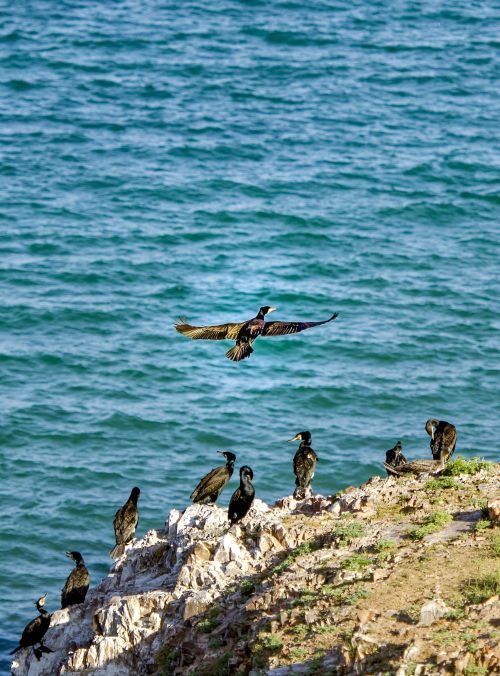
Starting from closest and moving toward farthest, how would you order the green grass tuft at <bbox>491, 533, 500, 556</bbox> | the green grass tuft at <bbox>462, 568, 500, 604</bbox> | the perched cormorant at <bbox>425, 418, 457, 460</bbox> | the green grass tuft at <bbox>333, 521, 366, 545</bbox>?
the green grass tuft at <bbox>462, 568, 500, 604</bbox>, the green grass tuft at <bbox>491, 533, 500, 556</bbox>, the green grass tuft at <bbox>333, 521, 366, 545</bbox>, the perched cormorant at <bbox>425, 418, 457, 460</bbox>

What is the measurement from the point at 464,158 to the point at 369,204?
19.8 ft

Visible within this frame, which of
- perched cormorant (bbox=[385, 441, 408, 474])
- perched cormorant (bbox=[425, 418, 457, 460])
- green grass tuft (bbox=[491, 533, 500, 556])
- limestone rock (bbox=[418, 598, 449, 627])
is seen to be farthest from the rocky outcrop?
perched cormorant (bbox=[385, 441, 408, 474])

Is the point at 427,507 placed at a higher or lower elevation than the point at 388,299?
lower

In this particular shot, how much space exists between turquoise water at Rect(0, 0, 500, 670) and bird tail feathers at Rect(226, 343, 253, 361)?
7918 mm

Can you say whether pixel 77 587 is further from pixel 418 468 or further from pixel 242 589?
pixel 418 468

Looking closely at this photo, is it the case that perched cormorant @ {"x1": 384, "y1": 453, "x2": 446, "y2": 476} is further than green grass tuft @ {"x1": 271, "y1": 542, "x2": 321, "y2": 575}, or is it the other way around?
perched cormorant @ {"x1": 384, "y1": 453, "x2": 446, "y2": 476}

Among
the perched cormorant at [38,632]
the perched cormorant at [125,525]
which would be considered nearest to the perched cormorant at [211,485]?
the perched cormorant at [125,525]

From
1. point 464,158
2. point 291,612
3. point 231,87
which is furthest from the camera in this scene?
point 231,87

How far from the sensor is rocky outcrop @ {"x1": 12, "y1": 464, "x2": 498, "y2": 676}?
61.6 feet

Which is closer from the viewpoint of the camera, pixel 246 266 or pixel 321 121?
pixel 246 266

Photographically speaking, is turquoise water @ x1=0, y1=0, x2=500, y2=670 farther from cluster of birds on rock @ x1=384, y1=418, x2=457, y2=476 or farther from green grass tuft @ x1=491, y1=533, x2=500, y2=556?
green grass tuft @ x1=491, y1=533, x2=500, y2=556

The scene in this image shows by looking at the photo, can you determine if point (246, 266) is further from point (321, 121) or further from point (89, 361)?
point (321, 121)

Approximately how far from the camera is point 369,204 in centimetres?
5331

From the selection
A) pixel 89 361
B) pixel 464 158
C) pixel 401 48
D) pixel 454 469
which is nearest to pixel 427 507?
pixel 454 469
